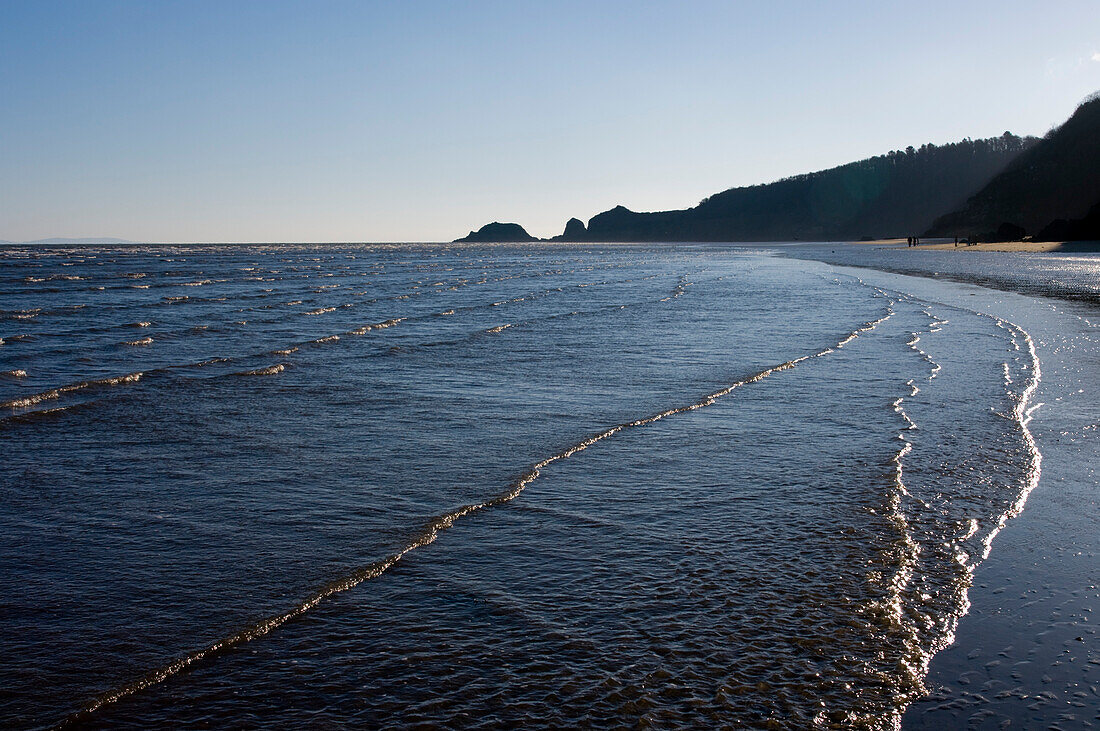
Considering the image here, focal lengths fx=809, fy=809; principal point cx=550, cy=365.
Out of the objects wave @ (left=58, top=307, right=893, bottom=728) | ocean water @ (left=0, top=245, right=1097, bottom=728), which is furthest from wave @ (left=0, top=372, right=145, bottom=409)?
wave @ (left=58, top=307, right=893, bottom=728)

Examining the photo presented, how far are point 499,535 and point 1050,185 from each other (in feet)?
410

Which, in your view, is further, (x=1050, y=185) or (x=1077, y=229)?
(x=1050, y=185)

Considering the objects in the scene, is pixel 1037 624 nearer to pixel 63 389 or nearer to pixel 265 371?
pixel 265 371

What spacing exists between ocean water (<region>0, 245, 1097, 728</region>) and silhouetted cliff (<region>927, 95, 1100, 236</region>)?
340 feet

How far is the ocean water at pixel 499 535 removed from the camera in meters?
3.94

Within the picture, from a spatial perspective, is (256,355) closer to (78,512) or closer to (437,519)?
(78,512)

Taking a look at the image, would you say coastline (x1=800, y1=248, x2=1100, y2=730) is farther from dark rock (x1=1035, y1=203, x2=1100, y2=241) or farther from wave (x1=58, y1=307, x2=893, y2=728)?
dark rock (x1=1035, y1=203, x2=1100, y2=241)

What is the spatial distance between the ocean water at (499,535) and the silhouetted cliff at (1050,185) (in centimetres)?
10372

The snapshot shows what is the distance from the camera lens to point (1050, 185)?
4259 inches

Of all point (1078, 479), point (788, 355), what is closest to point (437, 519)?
point (1078, 479)

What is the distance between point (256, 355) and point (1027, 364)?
14.2 m

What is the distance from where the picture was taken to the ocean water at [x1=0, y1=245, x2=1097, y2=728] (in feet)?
12.9

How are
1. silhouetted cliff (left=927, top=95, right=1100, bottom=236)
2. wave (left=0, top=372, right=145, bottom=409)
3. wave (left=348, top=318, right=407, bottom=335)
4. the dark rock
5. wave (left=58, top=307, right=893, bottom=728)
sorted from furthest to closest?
silhouetted cliff (left=927, top=95, right=1100, bottom=236) → the dark rock → wave (left=348, top=318, right=407, bottom=335) → wave (left=0, top=372, right=145, bottom=409) → wave (left=58, top=307, right=893, bottom=728)

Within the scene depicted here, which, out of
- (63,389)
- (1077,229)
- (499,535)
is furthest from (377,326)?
(1077,229)
